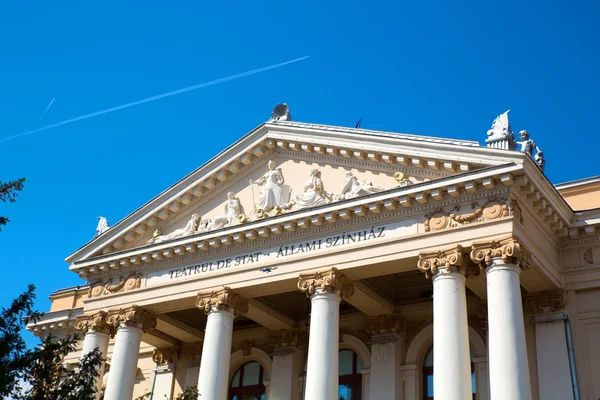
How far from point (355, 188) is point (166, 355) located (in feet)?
33.0

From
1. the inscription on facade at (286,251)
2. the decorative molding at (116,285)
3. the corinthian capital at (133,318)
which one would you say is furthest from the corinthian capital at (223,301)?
the decorative molding at (116,285)

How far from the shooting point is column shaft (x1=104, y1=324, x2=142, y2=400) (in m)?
23.0

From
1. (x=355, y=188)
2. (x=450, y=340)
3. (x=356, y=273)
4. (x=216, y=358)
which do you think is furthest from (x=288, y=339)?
(x=450, y=340)

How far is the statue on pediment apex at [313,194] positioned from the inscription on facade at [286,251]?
1092mm

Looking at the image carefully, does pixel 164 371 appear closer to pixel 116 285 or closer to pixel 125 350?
pixel 125 350

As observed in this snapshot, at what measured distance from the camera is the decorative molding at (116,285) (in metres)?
24.5

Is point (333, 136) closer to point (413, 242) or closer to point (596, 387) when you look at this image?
point (413, 242)

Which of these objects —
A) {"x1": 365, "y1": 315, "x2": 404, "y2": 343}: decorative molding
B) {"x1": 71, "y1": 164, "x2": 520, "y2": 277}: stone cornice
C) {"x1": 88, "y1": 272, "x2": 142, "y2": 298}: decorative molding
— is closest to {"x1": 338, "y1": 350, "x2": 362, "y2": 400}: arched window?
{"x1": 365, "y1": 315, "x2": 404, "y2": 343}: decorative molding

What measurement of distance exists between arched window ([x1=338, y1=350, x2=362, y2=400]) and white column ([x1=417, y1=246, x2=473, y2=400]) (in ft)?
20.2

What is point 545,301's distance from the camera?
20656 millimetres

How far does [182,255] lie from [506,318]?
1016 centimetres

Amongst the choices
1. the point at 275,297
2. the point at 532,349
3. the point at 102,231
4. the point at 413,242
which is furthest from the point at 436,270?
the point at 102,231

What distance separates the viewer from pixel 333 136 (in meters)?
22.2

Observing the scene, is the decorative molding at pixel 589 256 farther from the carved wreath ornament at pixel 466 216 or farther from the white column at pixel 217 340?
the white column at pixel 217 340
